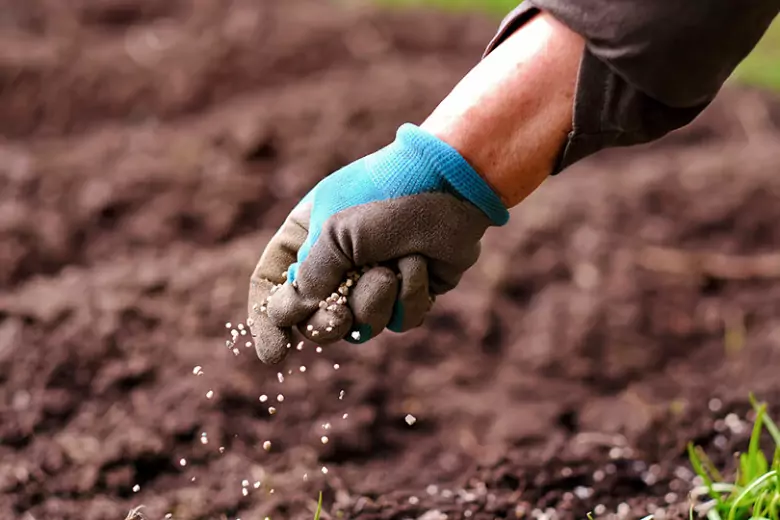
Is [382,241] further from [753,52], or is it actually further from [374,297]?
[753,52]

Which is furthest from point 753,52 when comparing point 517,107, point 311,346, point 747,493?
point 517,107

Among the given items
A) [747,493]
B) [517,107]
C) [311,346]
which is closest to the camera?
[517,107]

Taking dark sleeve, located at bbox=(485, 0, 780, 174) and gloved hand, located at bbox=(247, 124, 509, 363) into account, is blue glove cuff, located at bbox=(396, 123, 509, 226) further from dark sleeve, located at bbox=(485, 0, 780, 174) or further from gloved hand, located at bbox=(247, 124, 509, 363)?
dark sleeve, located at bbox=(485, 0, 780, 174)

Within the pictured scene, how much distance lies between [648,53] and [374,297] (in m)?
0.59

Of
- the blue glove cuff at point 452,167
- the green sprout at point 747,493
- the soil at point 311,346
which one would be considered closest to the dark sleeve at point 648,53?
the blue glove cuff at point 452,167

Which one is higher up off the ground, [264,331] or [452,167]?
[452,167]

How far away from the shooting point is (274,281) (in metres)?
1.62

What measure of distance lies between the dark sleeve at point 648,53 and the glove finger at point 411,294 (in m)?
0.33

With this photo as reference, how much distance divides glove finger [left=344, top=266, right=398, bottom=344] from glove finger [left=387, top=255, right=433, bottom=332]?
0.06 feet

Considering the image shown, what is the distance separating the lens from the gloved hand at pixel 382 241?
1465 millimetres

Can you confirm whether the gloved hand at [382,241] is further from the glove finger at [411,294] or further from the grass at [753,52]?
the grass at [753,52]

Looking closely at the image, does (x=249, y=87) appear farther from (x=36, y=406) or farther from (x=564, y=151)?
(x=564, y=151)

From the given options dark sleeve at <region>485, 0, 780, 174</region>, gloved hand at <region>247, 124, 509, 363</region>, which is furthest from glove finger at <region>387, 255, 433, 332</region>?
dark sleeve at <region>485, 0, 780, 174</region>

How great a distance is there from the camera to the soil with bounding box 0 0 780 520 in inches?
84.7
